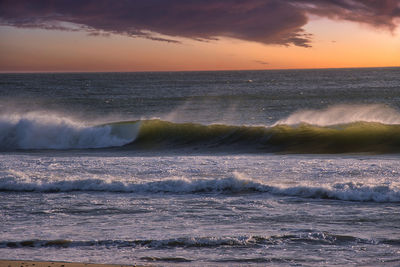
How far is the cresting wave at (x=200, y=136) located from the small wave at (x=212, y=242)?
35.9ft

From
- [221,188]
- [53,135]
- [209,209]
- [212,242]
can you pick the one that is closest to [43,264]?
[212,242]

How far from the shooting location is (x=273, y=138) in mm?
19750

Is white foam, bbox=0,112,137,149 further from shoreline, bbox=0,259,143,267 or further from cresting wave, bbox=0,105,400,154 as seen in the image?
shoreline, bbox=0,259,143,267

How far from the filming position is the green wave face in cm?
1804

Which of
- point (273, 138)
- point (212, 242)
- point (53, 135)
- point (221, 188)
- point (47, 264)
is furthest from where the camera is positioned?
point (53, 135)

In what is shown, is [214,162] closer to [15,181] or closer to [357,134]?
[15,181]

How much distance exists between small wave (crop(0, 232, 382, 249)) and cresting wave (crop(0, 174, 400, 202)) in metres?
2.50

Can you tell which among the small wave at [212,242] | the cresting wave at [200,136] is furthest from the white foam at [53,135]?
the small wave at [212,242]

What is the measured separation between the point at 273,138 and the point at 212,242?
13.6 m

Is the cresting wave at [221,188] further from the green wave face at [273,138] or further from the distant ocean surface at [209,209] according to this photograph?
the green wave face at [273,138]

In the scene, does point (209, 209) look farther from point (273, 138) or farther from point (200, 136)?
point (200, 136)

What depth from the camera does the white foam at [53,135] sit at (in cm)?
2141

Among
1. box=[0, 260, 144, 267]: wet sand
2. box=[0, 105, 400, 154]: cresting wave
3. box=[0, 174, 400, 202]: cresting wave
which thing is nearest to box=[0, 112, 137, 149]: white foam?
box=[0, 105, 400, 154]: cresting wave

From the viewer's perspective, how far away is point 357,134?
19.5 m
